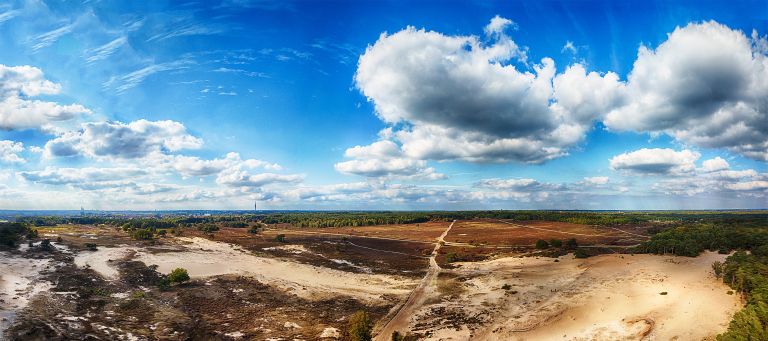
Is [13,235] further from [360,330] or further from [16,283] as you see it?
[360,330]

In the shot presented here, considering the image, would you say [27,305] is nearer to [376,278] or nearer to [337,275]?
[337,275]

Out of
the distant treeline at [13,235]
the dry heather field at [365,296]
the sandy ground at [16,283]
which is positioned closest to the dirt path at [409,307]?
the dry heather field at [365,296]

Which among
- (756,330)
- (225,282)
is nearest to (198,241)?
(225,282)

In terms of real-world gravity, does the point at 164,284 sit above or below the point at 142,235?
below

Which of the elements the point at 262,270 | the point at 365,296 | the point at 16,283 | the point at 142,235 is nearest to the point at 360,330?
the point at 365,296

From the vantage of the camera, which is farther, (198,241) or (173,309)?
(198,241)

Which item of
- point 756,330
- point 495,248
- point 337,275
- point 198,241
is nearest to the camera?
point 756,330
